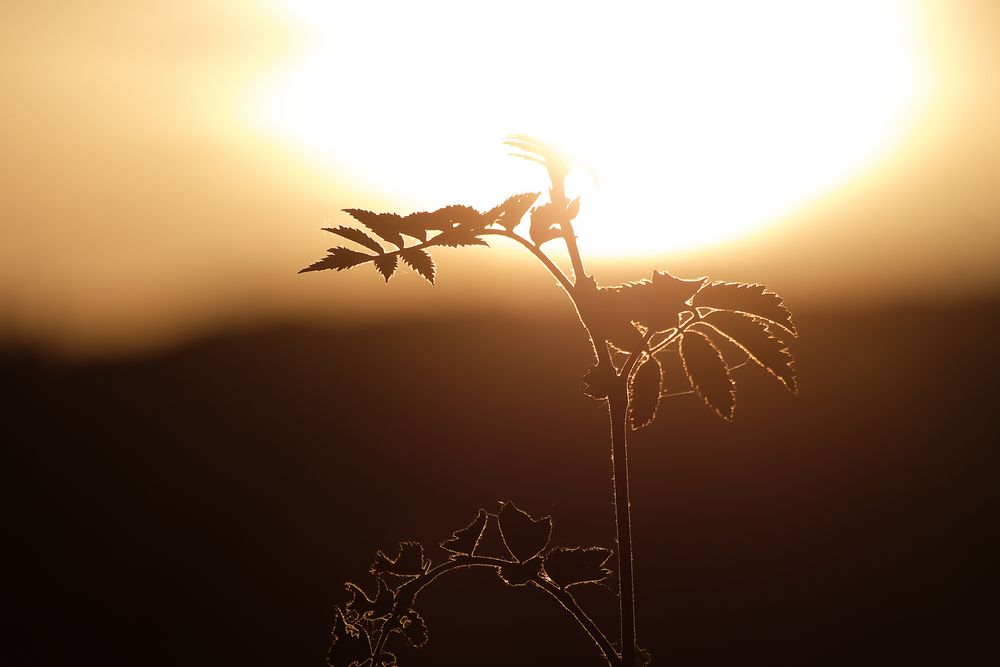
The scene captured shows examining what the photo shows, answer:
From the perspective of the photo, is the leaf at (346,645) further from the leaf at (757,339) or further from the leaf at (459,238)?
the leaf at (757,339)

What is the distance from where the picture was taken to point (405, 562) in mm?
1823

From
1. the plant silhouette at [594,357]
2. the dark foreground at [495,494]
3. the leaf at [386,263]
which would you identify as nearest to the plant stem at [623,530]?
the plant silhouette at [594,357]

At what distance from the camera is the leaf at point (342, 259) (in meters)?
1.70

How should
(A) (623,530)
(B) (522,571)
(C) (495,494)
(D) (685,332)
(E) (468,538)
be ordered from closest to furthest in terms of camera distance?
(A) (623,530) < (D) (685,332) < (B) (522,571) < (E) (468,538) < (C) (495,494)

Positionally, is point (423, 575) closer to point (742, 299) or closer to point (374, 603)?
point (374, 603)

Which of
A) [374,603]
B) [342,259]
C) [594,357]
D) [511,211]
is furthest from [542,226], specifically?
[374,603]

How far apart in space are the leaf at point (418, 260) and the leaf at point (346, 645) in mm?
713

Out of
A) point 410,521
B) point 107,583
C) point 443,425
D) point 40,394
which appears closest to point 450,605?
point 410,521

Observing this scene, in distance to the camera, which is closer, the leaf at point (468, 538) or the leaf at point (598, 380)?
the leaf at point (598, 380)

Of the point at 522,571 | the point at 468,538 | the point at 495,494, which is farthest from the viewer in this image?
the point at 495,494

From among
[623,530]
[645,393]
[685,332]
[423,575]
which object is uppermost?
[685,332]

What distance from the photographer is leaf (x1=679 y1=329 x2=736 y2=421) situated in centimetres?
157

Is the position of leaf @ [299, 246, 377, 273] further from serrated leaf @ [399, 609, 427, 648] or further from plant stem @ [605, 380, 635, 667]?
serrated leaf @ [399, 609, 427, 648]

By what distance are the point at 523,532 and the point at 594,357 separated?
420mm
